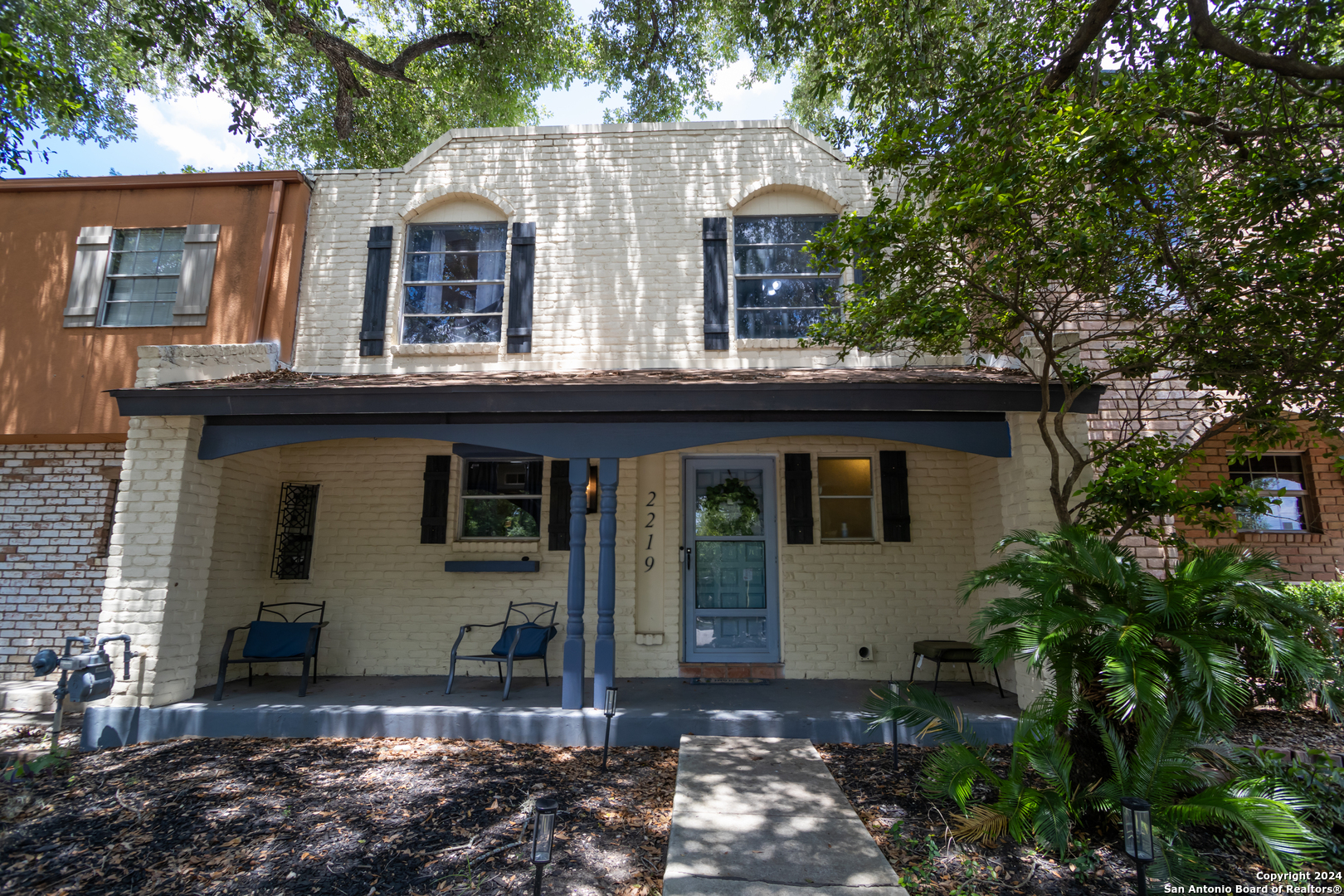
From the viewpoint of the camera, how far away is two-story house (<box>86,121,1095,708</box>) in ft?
21.1

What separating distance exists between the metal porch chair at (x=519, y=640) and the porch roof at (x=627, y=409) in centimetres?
182

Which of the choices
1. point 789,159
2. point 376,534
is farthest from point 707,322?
point 376,534

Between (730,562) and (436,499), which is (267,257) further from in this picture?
(730,562)

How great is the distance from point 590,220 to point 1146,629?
613cm

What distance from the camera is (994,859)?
3.21 metres

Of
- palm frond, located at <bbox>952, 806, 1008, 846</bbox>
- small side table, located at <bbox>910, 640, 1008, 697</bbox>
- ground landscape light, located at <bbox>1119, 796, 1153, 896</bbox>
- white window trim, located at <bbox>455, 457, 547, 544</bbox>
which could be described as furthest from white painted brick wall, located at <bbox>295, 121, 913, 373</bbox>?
ground landscape light, located at <bbox>1119, 796, 1153, 896</bbox>

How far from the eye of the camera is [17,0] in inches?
344

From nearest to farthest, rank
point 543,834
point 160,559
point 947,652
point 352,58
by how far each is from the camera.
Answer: point 543,834 < point 160,559 < point 947,652 < point 352,58

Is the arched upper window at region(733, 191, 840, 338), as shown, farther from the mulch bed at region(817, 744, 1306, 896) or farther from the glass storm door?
the mulch bed at region(817, 744, 1306, 896)

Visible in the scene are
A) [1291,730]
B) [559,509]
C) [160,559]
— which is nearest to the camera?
[1291,730]

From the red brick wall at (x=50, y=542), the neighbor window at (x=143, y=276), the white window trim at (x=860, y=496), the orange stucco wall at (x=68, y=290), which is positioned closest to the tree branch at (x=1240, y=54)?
the white window trim at (x=860, y=496)

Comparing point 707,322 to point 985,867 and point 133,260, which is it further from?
point 133,260

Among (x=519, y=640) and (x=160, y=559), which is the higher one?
(x=160, y=559)

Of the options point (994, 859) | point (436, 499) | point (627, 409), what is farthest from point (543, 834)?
point (436, 499)
